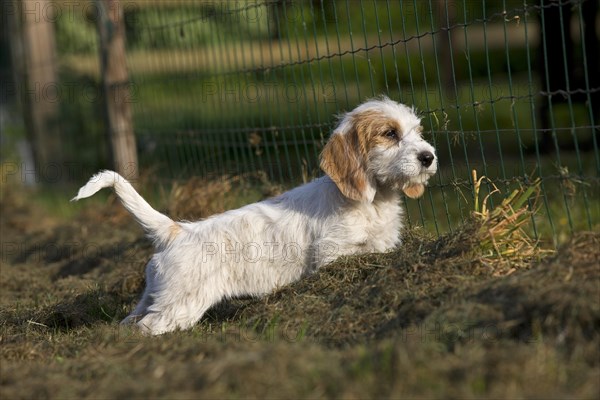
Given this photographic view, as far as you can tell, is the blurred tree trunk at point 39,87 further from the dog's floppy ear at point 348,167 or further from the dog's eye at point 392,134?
the dog's eye at point 392,134

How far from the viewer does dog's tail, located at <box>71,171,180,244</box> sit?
496 centimetres

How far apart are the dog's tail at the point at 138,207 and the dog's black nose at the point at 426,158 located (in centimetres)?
155

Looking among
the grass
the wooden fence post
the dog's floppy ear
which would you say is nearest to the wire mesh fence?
the wooden fence post

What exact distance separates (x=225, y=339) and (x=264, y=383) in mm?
1016

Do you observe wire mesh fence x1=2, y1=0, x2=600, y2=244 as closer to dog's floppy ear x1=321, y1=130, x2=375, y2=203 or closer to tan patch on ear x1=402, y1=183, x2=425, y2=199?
tan patch on ear x1=402, y1=183, x2=425, y2=199

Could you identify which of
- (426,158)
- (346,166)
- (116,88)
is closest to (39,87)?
(116,88)

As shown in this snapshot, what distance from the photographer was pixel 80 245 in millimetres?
8109

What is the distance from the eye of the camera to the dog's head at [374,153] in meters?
5.21

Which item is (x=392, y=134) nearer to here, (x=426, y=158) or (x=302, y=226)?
(x=426, y=158)

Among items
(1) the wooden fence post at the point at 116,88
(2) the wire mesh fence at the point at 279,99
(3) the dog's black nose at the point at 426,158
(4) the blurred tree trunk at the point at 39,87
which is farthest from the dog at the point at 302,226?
(4) the blurred tree trunk at the point at 39,87

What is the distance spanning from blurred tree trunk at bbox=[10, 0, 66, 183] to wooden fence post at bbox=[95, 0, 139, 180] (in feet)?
8.81

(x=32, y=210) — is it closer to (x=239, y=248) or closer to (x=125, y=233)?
(x=125, y=233)

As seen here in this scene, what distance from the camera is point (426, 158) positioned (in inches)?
201

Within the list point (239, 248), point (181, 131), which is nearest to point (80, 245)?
point (181, 131)
